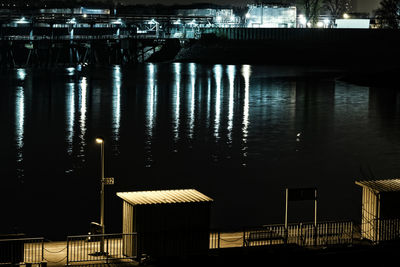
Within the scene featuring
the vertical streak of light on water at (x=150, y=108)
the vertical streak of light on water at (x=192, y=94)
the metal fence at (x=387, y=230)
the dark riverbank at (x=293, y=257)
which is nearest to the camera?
the dark riverbank at (x=293, y=257)

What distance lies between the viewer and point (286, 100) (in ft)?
149

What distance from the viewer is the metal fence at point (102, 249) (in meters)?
12.6

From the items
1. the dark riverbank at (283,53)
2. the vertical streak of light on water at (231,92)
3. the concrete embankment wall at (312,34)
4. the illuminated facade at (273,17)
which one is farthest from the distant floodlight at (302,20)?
the vertical streak of light on water at (231,92)

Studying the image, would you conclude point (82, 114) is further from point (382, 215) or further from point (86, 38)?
point (86, 38)

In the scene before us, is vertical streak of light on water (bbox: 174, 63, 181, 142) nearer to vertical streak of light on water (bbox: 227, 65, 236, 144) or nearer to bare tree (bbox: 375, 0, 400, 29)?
vertical streak of light on water (bbox: 227, 65, 236, 144)

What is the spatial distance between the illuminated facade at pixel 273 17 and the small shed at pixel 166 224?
7495 cm

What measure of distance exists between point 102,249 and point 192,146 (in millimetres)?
15464

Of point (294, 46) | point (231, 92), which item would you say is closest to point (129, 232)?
point (231, 92)

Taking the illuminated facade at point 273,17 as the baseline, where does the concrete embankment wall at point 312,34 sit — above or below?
below

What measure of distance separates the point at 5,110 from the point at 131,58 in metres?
41.8

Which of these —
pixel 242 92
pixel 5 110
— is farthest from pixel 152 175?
pixel 242 92

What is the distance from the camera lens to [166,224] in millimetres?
12703

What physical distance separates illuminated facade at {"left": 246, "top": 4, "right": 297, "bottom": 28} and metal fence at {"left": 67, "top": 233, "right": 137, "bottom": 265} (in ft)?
245

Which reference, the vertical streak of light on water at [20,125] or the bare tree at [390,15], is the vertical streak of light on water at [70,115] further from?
the bare tree at [390,15]
